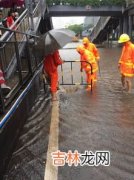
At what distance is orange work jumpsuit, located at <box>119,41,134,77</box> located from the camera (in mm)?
9453

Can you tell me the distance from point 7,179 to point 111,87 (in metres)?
6.80

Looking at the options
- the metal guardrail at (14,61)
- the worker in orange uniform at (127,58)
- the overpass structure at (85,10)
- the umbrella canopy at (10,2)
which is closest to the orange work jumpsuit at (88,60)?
the worker in orange uniform at (127,58)

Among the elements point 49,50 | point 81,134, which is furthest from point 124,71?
point 81,134

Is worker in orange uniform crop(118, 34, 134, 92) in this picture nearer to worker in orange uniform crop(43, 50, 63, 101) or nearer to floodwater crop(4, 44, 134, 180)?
floodwater crop(4, 44, 134, 180)

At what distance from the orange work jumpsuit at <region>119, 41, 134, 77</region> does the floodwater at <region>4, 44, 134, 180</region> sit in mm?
600

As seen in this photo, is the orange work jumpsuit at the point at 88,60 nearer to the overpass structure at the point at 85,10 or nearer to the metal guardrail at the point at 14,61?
the metal guardrail at the point at 14,61

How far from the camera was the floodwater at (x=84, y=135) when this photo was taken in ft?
15.1

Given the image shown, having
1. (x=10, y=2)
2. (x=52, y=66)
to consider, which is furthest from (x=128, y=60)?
(x=10, y=2)

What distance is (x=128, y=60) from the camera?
31.2 ft

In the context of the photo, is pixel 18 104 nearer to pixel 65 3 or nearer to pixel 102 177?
pixel 102 177

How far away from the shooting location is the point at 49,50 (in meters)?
8.52

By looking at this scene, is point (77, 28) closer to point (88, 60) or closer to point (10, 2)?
point (10, 2)

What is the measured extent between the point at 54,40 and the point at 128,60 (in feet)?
7.32

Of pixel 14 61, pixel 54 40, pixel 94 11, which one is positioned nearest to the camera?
pixel 14 61
